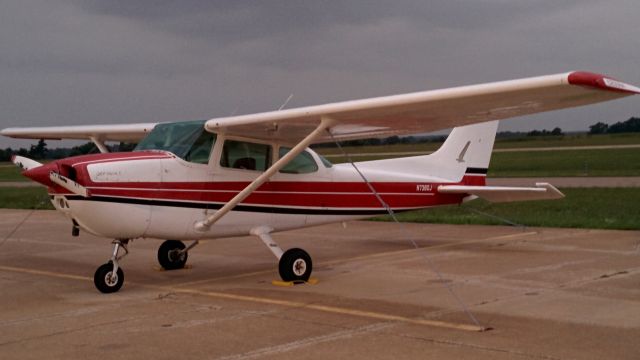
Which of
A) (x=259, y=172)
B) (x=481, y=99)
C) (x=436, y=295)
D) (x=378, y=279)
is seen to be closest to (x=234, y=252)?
(x=259, y=172)

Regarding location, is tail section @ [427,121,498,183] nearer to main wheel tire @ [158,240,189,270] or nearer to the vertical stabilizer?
the vertical stabilizer

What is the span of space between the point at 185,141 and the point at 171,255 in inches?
92.2

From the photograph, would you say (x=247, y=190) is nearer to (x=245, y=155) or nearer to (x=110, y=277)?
(x=245, y=155)

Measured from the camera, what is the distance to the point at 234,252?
42.3ft

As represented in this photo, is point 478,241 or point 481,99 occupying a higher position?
point 481,99

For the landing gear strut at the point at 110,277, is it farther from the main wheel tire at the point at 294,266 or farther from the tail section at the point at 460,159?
the tail section at the point at 460,159

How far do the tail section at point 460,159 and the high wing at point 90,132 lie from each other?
13.9ft

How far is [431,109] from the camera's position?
820 centimetres

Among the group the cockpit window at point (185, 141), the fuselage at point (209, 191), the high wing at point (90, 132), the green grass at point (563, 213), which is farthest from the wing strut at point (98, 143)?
the green grass at point (563, 213)

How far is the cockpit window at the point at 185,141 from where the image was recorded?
9.36 m

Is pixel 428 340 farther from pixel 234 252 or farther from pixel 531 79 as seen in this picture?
pixel 234 252

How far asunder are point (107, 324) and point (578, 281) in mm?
5322

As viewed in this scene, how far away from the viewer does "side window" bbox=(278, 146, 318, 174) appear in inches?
405

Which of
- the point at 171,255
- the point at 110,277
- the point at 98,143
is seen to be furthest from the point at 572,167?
the point at 110,277
